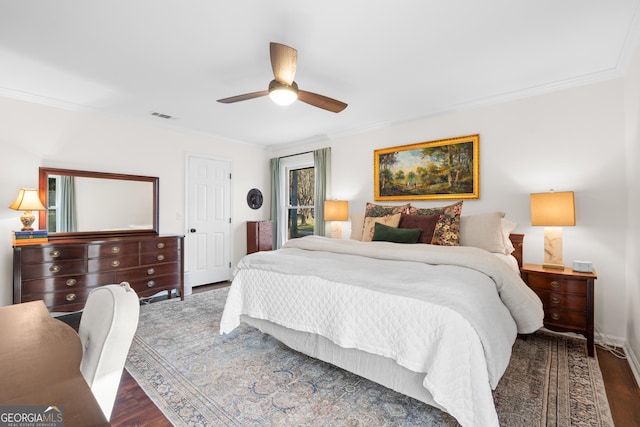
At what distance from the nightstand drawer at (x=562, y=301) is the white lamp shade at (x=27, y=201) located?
4.93 meters

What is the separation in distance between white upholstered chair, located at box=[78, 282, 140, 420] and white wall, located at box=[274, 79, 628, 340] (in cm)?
352

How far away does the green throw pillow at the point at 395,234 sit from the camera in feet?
10.1

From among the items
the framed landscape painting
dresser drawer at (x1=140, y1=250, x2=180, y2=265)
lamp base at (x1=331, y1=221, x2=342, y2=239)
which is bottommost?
dresser drawer at (x1=140, y1=250, x2=180, y2=265)

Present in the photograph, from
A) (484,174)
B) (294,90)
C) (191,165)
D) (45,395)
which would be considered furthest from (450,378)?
(191,165)

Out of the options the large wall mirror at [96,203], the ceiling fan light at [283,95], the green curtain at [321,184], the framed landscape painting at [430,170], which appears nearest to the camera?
the ceiling fan light at [283,95]

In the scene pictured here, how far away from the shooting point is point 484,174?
341 centimetres

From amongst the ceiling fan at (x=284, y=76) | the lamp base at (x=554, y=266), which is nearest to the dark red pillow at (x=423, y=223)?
the lamp base at (x=554, y=266)

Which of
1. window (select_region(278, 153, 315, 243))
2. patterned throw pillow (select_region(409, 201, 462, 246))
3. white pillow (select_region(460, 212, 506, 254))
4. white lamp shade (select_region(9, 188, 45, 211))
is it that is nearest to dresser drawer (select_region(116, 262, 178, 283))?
white lamp shade (select_region(9, 188, 45, 211))

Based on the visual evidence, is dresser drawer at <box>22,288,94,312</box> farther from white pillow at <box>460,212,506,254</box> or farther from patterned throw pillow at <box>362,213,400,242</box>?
white pillow at <box>460,212,506,254</box>

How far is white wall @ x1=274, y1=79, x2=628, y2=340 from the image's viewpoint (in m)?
2.68

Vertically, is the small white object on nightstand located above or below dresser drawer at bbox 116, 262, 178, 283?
above

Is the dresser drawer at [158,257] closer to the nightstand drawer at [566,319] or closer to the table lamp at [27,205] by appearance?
the table lamp at [27,205]

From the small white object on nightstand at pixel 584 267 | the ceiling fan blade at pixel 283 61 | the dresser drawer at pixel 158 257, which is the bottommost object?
the dresser drawer at pixel 158 257

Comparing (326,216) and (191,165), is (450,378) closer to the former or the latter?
(326,216)
